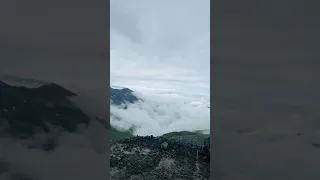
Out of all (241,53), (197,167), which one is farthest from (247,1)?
(197,167)

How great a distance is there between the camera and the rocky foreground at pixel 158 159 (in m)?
2.11

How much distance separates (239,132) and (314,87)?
1.98 feet

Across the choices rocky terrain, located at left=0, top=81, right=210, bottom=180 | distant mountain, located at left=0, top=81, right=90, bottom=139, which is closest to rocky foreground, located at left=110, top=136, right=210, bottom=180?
rocky terrain, located at left=0, top=81, right=210, bottom=180

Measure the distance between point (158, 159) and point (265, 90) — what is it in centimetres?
98

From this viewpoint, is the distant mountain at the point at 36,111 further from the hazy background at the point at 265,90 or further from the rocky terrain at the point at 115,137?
the hazy background at the point at 265,90

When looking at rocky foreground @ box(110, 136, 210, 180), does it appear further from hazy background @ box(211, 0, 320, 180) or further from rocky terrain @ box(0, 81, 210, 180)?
hazy background @ box(211, 0, 320, 180)

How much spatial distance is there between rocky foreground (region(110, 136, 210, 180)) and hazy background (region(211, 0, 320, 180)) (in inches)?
13.0

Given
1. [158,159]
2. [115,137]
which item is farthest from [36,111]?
[158,159]

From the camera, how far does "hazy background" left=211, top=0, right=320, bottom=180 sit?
1.86 metres

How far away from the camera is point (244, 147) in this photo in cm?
185

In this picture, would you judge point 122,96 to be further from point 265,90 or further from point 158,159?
point 265,90

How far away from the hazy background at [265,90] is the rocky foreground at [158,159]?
1.08ft

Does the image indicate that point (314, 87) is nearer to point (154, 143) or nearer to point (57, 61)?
point (154, 143)

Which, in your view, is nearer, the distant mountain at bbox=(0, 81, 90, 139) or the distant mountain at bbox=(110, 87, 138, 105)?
the distant mountain at bbox=(0, 81, 90, 139)
